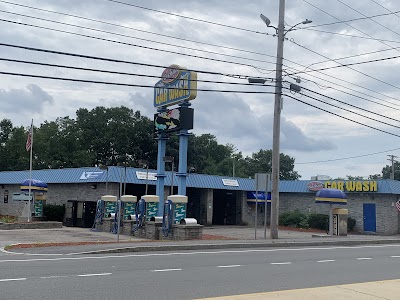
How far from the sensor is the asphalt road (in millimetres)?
10242

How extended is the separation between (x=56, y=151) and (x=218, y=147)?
3809 centimetres

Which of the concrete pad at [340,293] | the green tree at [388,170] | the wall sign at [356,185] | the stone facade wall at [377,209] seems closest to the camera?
the concrete pad at [340,293]

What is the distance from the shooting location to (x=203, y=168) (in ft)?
244

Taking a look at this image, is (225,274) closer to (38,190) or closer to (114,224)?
(114,224)

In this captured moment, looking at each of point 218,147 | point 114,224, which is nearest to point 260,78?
point 114,224

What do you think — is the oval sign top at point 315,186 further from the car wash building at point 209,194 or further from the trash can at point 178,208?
the trash can at point 178,208

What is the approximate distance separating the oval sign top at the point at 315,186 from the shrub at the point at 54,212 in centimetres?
1934

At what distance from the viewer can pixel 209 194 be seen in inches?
1615

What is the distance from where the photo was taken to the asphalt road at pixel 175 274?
33.6 feet

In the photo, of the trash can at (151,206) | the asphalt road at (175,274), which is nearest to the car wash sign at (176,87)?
the trash can at (151,206)

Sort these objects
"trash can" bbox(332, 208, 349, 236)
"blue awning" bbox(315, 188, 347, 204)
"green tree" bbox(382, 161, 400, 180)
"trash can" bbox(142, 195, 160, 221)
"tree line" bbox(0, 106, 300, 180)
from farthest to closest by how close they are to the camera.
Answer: "green tree" bbox(382, 161, 400, 180) → "tree line" bbox(0, 106, 300, 180) → "trash can" bbox(332, 208, 349, 236) → "blue awning" bbox(315, 188, 347, 204) → "trash can" bbox(142, 195, 160, 221)

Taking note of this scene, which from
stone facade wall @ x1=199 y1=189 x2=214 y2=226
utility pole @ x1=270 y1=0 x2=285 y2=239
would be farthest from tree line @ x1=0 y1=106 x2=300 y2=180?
utility pole @ x1=270 y1=0 x2=285 y2=239

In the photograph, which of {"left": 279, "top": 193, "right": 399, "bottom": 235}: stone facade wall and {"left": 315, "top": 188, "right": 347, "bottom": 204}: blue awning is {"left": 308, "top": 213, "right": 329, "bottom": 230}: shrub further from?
{"left": 315, "top": 188, "right": 347, "bottom": 204}: blue awning

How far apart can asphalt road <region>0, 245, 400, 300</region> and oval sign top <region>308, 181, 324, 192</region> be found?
23354 mm
